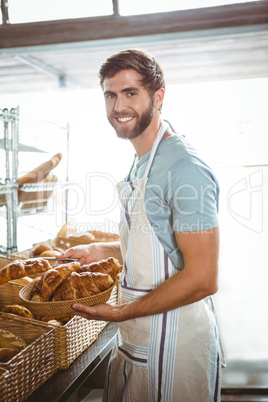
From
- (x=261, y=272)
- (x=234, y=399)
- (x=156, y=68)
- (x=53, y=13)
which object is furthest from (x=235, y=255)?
(x=53, y=13)

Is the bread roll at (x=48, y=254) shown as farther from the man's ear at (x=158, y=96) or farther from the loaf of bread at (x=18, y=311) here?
the man's ear at (x=158, y=96)

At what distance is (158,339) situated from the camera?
4.00 ft

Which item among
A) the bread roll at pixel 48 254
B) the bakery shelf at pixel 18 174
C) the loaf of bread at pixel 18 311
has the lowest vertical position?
the loaf of bread at pixel 18 311

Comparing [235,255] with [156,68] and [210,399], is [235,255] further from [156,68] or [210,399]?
[156,68]

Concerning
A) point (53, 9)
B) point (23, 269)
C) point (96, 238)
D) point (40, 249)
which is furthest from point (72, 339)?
point (53, 9)

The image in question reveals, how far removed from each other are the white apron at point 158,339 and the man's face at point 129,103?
9 cm

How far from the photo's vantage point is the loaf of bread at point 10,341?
47.3 inches

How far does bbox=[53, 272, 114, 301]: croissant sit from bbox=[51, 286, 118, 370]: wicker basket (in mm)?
187

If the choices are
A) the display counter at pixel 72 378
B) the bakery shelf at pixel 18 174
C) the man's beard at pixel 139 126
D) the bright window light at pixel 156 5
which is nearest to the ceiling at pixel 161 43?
the bright window light at pixel 156 5

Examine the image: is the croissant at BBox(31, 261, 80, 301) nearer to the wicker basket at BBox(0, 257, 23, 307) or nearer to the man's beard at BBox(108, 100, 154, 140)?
the wicker basket at BBox(0, 257, 23, 307)

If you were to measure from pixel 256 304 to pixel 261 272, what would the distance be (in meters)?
0.25

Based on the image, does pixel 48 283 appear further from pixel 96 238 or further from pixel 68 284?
pixel 96 238

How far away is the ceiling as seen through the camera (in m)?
2.10

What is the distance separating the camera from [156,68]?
1329 millimetres
